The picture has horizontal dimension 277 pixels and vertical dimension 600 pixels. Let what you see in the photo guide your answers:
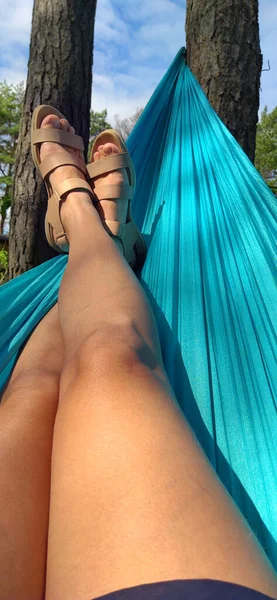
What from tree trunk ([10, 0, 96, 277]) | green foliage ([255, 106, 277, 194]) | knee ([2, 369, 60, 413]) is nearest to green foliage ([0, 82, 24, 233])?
green foliage ([255, 106, 277, 194])

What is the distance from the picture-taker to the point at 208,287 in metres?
1.03

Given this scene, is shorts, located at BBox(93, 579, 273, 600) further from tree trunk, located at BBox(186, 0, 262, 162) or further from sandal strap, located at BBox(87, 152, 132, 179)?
tree trunk, located at BBox(186, 0, 262, 162)

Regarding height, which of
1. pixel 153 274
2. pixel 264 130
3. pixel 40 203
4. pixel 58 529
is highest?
pixel 264 130

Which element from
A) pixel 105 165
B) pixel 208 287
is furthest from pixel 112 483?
pixel 105 165

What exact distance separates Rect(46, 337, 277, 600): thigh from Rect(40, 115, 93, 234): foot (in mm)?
634

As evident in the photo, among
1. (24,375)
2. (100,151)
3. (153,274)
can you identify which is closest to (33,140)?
(100,151)

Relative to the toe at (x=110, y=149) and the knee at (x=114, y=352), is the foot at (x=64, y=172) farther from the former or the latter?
the knee at (x=114, y=352)

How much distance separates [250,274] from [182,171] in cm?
56

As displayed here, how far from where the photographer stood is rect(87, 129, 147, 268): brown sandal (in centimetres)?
116

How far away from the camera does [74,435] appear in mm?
537

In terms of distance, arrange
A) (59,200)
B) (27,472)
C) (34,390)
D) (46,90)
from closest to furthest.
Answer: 1. (27,472)
2. (34,390)
3. (59,200)
4. (46,90)

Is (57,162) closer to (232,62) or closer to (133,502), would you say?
(232,62)

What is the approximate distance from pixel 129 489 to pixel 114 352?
0.19m

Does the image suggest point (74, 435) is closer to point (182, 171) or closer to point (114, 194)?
point (114, 194)
